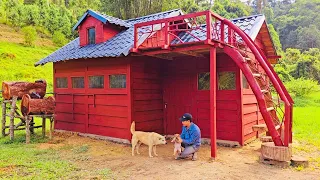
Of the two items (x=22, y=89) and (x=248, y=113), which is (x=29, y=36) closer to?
(x=22, y=89)

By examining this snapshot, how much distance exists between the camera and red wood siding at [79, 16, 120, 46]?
9906mm

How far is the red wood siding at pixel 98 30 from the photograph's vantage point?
9906mm

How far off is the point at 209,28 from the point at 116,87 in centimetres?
396

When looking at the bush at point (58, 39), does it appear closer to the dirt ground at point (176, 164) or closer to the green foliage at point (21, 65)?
the green foliage at point (21, 65)

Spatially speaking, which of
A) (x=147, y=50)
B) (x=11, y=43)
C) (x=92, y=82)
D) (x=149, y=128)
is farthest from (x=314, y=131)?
(x=11, y=43)

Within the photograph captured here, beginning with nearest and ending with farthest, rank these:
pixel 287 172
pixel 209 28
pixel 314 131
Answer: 1. pixel 287 172
2. pixel 209 28
3. pixel 314 131

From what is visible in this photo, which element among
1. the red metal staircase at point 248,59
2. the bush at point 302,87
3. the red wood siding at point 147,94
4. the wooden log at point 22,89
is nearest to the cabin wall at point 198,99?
the red wood siding at point 147,94

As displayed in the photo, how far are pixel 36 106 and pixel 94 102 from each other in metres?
1.92

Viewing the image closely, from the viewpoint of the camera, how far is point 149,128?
9.32 m

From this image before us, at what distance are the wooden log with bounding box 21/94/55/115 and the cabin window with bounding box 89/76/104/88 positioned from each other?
148 centimetres

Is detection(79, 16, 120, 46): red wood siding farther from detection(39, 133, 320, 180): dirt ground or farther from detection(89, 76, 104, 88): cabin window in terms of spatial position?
detection(39, 133, 320, 180): dirt ground

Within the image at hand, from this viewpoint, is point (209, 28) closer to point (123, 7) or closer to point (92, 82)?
point (92, 82)

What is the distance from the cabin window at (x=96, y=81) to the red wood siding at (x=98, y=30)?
1400 millimetres

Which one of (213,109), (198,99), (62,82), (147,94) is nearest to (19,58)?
(62,82)
